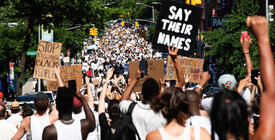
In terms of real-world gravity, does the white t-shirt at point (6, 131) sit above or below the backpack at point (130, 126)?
below

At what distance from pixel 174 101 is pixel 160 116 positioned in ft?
2.48

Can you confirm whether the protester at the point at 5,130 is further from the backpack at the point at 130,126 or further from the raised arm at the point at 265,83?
the raised arm at the point at 265,83

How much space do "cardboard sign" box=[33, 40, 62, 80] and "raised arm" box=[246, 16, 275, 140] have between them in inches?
340

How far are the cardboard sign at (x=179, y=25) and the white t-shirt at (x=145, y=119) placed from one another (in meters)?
5.14

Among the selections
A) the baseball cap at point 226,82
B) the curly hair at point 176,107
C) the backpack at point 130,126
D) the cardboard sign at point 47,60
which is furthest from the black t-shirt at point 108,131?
the cardboard sign at point 47,60

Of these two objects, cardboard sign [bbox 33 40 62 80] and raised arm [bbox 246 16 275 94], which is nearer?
raised arm [bbox 246 16 275 94]

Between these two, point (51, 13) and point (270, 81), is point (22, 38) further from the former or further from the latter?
point (270, 81)

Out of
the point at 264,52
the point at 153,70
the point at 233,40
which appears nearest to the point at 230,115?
the point at 264,52

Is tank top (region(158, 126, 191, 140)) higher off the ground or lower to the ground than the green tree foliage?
lower

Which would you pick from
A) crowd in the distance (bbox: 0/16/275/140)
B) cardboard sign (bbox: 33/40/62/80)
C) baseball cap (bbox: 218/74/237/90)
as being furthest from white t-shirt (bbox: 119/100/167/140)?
cardboard sign (bbox: 33/40/62/80)

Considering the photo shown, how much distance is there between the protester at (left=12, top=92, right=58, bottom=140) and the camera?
5.63 metres

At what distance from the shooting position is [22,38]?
3459 cm

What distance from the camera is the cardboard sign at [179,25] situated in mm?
10078

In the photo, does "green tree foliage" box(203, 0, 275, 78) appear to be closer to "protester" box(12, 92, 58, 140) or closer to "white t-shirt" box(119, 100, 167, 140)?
"protester" box(12, 92, 58, 140)
